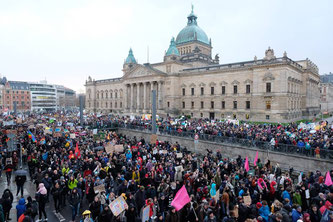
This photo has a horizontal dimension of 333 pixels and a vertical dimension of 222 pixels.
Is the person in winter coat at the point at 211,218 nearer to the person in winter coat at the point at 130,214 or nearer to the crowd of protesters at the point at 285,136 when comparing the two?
the person in winter coat at the point at 130,214

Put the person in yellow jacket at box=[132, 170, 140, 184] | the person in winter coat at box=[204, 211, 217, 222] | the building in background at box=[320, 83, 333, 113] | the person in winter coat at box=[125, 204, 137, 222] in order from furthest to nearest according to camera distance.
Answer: the building in background at box=[320, 83, 333, 113]
the person in yellow jacket at box=[132, 170, 140, 184]
the person in winter coat at box=[125, 204, 137, 222]
the person in winter coat at box=[204, 211, 217, 222]

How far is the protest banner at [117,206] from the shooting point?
26.5 ft

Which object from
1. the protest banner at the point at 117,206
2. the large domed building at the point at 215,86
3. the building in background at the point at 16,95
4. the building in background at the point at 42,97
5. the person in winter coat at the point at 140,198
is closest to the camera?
the protest banner at the point at 117,206

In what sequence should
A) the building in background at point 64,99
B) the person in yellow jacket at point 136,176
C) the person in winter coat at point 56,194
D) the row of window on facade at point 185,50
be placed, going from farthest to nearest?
the building in background at point 64,99
the row of window on facade at point 185,50
the person in yellow jacket at point 136,176
the person in winter coat at point 56,194

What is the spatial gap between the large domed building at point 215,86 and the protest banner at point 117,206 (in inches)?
1620

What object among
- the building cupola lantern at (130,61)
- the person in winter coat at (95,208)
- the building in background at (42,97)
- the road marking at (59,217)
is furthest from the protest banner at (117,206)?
the building in background at (42,97)

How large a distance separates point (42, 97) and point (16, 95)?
17.9 m

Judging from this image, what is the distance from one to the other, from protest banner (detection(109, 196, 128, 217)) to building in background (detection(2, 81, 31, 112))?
11197 cm

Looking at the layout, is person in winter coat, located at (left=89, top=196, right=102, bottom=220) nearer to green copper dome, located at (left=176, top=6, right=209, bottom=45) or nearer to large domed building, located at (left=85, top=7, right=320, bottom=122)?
large domed building, located at (left=85, top=7, right=320, bottom=122)

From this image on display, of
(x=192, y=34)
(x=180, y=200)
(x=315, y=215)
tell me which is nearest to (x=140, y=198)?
(x=180, y=200)

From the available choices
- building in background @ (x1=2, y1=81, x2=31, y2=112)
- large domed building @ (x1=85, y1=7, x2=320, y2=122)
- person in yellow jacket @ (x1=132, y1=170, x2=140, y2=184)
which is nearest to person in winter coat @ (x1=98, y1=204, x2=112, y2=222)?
person in yellow jacket @ (x1=132, y1=170, x2=140, y2=184)

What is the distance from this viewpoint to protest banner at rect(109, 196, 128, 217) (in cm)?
807

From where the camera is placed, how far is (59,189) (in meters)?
10.8

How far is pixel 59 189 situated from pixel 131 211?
4363mm
